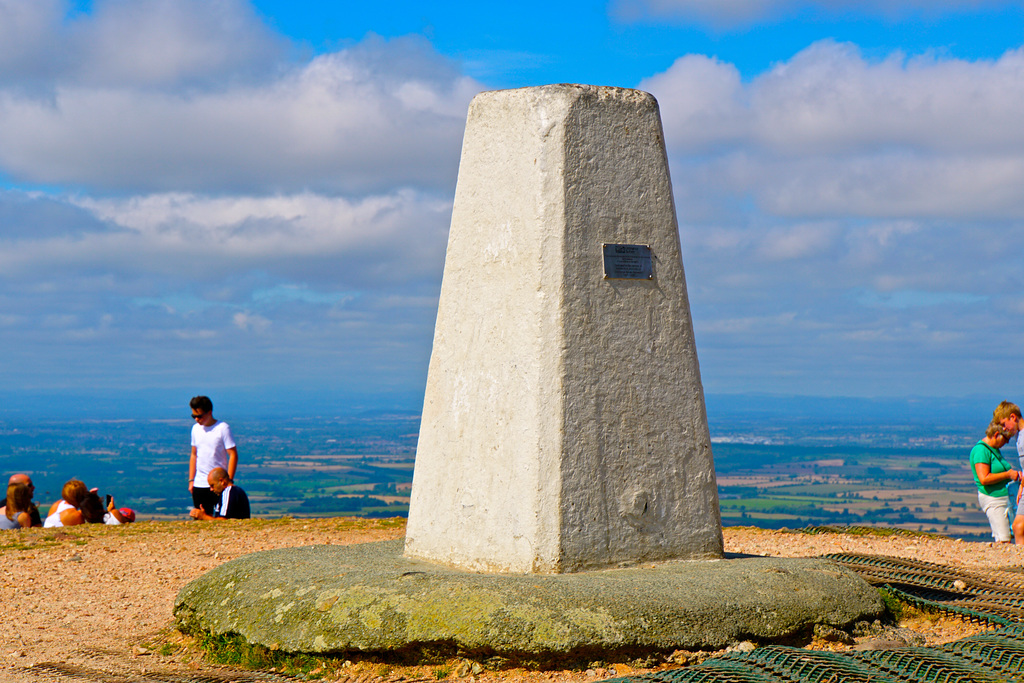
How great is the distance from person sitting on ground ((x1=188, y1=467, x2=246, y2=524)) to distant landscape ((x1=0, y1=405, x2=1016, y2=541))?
309 inches

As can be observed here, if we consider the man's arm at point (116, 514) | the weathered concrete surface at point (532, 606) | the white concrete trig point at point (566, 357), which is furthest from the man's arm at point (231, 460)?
the white concrete trig point at point (566, 357)

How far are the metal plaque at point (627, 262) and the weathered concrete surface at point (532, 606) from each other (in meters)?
1.92

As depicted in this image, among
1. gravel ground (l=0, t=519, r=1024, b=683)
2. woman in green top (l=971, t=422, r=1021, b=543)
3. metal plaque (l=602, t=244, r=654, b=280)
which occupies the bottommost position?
gravel ground (l=0, t=519, r=1024, b=683)

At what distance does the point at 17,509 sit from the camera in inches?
462

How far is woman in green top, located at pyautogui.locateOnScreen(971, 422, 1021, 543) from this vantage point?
10.2 m

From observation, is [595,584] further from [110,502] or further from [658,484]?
[110,502]

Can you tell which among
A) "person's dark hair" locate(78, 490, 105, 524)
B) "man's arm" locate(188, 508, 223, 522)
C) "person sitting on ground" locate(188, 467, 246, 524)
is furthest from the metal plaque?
"person's dark hair" locate(78, 490, 105, 524)

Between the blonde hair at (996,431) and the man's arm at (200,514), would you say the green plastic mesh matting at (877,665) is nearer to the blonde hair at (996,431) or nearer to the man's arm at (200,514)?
the blonde hair at (996,431)

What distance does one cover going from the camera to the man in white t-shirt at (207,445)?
432 inches

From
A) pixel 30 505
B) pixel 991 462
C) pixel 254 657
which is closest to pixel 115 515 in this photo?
pixel 30 505

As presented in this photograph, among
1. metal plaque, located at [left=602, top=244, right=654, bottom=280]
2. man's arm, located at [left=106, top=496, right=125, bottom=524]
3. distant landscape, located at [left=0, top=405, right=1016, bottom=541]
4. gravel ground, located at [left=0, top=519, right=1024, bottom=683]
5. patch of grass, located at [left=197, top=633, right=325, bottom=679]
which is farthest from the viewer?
distant landscape, located at [left=0, top=405, right=1016, bottom=541]

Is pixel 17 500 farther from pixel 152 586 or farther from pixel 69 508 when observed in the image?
pixel 152 586

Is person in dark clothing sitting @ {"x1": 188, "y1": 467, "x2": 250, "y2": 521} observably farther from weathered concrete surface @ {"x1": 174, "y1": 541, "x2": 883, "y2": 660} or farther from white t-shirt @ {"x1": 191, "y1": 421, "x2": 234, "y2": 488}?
weathered concrete surface @ {"x1": 174, "y1": 541, "x2": 883, "y2": 660}

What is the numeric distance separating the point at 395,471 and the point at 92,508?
190ft
